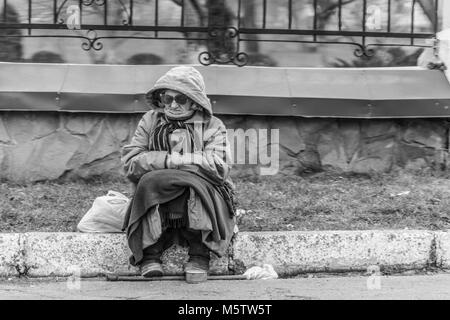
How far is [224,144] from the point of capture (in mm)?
5707

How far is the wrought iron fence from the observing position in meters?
7.39

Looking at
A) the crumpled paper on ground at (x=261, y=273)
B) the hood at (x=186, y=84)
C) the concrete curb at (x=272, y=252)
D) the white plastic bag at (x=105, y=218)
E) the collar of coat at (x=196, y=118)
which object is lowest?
the crumpled paper on ground at (x=261, y=273)

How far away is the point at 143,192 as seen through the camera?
17.7 feet

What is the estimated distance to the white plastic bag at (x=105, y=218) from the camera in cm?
580

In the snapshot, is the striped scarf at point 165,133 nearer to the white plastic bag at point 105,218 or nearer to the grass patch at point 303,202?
the white plastic bag at point 105,218

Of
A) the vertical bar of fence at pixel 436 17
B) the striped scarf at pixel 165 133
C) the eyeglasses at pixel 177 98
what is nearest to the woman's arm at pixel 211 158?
the striped scarf at pixel 165 133

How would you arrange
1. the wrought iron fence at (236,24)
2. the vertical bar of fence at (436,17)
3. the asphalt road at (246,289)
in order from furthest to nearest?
the vertical bar of fence at (436,17), the wrought iron fence at (236,24), the asphalt road at (246,289)

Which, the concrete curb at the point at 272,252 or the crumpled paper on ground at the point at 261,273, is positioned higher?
the concrete curb at the point at 272,252

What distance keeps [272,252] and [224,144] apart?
0.77 metres

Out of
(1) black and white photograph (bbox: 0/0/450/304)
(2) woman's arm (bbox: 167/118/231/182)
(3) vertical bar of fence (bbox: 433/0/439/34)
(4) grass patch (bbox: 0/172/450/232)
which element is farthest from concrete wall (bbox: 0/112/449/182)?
(2) woman's arm (bbox: 167/118/231/182)

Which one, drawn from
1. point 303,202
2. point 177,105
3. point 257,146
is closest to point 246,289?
point 177,105

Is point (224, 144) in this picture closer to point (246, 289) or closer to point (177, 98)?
point (177, 98)

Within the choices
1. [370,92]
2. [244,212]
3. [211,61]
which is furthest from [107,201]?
[370,92]

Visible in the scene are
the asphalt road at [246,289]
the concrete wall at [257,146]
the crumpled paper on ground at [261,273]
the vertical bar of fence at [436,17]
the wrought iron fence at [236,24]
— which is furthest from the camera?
the vertical bar of fence at [436,17]
